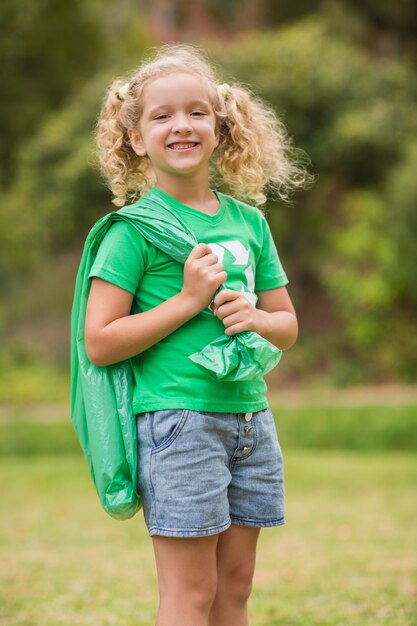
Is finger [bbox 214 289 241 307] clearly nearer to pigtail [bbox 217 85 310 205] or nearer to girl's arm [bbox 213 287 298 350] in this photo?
girl's arm [bbox 213 287 298 350]

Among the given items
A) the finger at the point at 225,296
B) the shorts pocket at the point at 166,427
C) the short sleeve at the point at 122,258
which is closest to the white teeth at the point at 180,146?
the short sleeve at the point at 122,258

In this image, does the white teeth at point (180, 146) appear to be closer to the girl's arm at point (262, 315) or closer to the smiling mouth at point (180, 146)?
the smiling mouth at point (180, 146)

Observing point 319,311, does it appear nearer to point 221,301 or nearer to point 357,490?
point 357,490

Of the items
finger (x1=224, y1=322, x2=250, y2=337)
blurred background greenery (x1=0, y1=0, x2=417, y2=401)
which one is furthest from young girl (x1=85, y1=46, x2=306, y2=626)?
blurred background greenery (x1=0, y1=0, x2=417, y2=401)

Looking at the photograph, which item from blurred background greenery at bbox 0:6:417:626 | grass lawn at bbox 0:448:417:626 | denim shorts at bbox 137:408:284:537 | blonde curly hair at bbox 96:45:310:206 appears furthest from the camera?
blurred background greenery at bbox 0:6:417:626

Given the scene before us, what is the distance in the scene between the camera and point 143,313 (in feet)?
7.39

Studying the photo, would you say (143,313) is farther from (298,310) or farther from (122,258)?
(298,310)

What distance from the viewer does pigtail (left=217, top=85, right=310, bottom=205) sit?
8.30 feet

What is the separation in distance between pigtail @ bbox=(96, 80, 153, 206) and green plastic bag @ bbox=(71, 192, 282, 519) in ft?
0.79

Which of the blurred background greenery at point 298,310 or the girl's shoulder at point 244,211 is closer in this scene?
the girl's shoulder at point 244,211

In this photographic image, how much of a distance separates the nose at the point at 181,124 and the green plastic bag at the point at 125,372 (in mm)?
177

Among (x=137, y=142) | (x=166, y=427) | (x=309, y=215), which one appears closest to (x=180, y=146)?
(x=137, y=142)

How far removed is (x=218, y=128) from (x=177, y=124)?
232mm

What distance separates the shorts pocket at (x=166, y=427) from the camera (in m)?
2.21
